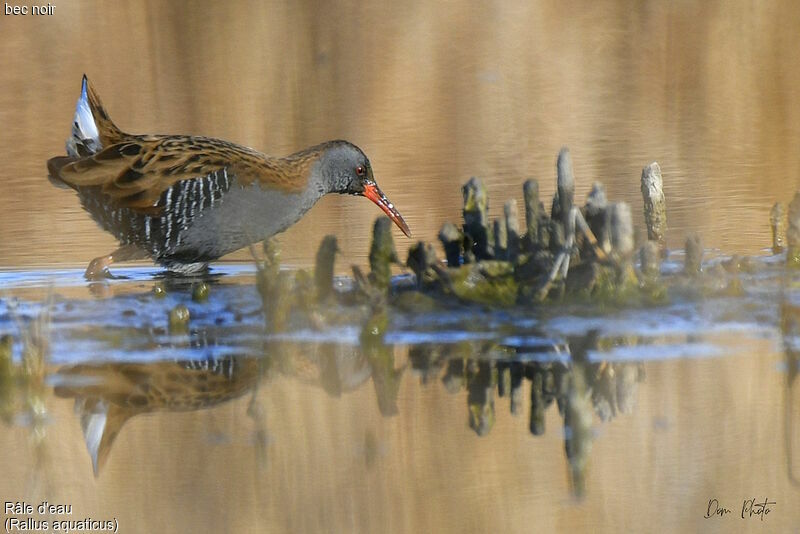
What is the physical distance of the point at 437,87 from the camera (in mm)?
12375

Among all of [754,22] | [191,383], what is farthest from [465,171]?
[191,383]

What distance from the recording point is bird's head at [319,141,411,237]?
25.4 feet

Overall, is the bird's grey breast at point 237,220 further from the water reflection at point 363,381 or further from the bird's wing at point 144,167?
the water reflection at point 363,381

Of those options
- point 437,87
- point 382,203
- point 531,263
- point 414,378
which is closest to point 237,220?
point 382,203

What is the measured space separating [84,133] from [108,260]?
2.49 ft

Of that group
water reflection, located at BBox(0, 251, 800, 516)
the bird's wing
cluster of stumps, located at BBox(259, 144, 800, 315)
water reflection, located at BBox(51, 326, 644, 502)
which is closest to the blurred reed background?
the bird's wing

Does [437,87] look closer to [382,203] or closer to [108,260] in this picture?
[382,203]

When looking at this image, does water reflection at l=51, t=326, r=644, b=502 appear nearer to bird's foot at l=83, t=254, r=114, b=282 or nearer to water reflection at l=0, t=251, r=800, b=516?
water reflection at l=0, t=251, r=800, b=516

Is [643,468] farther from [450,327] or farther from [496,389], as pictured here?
[450,327]

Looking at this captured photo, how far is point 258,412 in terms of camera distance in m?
5.22

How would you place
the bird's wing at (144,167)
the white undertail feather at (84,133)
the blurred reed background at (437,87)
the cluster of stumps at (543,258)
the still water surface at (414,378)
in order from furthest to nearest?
the blurred reed background at (437,87), the white undertail feather at (84,133), the bird's wing at (144,167), the cluster of stumps at (543,258), the still water surface at (414,378)

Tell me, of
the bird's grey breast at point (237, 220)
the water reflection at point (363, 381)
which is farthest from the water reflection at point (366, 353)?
the bird's grey breast at point (237, 220)

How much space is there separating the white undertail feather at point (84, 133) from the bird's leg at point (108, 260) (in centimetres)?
57

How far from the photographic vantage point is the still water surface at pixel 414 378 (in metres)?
4.50
